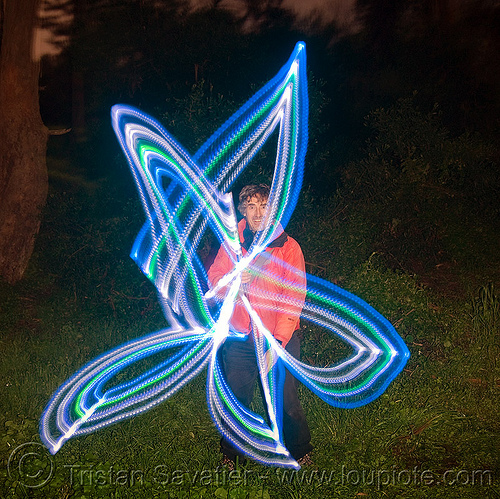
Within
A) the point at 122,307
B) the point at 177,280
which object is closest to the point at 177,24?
the point at 122,307

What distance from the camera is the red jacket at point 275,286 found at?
10.7 feet

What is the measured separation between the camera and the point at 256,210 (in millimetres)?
3402

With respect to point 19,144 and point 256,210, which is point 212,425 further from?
point 19,144

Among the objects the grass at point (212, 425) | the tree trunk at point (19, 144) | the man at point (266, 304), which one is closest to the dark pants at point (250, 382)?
the man at point (266, 304)

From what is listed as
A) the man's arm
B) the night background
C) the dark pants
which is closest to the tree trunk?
the night background

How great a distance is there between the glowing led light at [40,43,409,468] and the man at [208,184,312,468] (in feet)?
0.11

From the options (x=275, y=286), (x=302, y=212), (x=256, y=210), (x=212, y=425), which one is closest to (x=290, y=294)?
(x=275, y=286)

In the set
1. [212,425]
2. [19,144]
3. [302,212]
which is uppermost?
[302,212]

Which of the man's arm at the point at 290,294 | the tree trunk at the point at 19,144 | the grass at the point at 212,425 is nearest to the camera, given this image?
the man's arm at the point at 290,294

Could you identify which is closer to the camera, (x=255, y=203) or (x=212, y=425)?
(x=255, y=203)

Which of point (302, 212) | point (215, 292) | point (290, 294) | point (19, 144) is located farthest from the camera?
point (19, 144)

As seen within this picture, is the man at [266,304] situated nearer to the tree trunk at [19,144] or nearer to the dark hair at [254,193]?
the dark hair at [254,193]

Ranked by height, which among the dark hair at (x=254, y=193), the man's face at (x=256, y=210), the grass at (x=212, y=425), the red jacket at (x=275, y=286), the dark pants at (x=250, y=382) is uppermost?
the dark hair at (x=254, y=193)

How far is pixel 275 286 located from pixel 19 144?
20.0 feet
